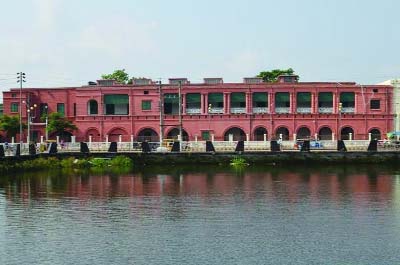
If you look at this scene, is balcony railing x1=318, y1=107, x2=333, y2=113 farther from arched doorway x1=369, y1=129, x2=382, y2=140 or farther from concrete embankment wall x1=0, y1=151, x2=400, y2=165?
concrete embankment wall x1=0, y1=151, x2=400, y2=165

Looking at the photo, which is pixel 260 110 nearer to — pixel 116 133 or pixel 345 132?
pixel 345 132

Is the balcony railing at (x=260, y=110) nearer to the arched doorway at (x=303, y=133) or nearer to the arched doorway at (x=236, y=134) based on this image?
the arched doorway at (x=236, y=134)

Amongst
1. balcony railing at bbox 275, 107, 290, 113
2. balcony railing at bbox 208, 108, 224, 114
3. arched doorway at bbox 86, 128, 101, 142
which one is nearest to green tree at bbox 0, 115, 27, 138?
arched doorway at bbox 86, 128, 101, 142

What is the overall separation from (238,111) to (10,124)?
25.1 meters

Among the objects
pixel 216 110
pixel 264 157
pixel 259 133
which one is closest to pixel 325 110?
pixel 259 133

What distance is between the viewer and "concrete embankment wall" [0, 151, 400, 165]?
60.2 m

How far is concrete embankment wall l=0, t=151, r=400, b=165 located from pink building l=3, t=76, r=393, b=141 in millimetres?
12978

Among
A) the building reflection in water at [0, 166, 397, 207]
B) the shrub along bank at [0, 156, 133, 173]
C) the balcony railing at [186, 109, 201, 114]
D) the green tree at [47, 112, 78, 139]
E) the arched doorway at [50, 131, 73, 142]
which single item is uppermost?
the balcony railing at [186, 109, 201, 114]

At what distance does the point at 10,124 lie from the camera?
72812 millimetres

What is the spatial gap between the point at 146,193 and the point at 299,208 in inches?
404

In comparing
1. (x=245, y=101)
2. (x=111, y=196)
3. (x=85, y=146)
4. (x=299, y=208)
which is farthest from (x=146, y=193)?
(x=245, y=101)

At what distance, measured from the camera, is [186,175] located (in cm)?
5053

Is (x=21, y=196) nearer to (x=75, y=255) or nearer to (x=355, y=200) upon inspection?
(x=75, y=255)

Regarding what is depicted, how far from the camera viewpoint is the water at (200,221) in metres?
22.0
